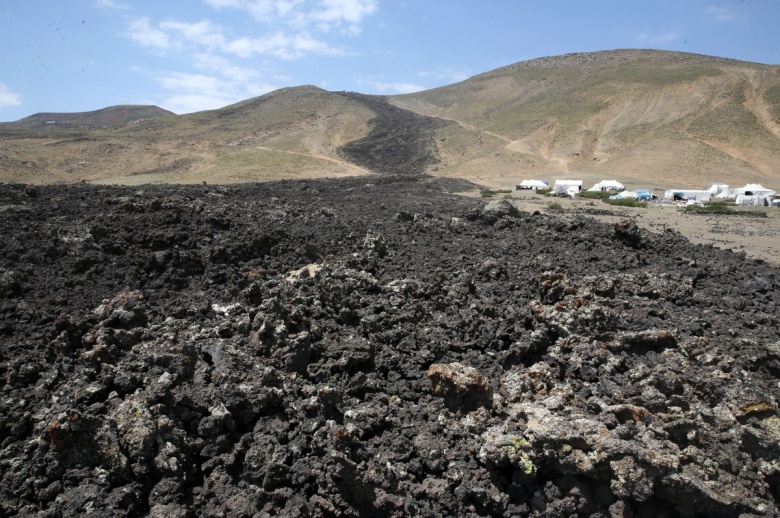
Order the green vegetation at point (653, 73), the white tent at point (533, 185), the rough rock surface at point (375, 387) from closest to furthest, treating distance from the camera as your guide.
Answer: the rough rock surface at point (375, 387) < the white tent at point (533, 185) < the green vegetation at point (653, 73)

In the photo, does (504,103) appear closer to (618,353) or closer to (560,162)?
(560,162)

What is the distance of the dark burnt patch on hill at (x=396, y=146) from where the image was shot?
173ft

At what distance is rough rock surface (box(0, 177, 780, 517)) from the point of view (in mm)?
3887

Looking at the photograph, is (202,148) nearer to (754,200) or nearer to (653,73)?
(754,200)

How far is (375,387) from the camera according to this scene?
16.4ft

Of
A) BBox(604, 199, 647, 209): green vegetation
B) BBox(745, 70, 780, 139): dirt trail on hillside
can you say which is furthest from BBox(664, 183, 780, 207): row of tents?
BBox(745, 70, 780, 139): dirt trail on hillside

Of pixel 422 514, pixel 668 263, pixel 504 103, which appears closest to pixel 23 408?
pixel 422 514

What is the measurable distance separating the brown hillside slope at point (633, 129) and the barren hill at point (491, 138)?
183 mm

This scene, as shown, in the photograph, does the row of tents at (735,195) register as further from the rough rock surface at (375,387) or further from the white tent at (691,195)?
Result: the rough rock surface at (375,387)

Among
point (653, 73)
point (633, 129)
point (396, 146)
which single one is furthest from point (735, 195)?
point (653, 73)

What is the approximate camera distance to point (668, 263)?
9.16 metres

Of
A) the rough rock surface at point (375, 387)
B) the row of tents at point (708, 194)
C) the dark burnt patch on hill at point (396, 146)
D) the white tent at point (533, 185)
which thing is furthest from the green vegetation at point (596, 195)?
the rough rock surface at point (375, 387)

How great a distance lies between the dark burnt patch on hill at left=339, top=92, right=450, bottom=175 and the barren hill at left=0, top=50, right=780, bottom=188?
232 mm

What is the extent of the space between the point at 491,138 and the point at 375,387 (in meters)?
61.6
